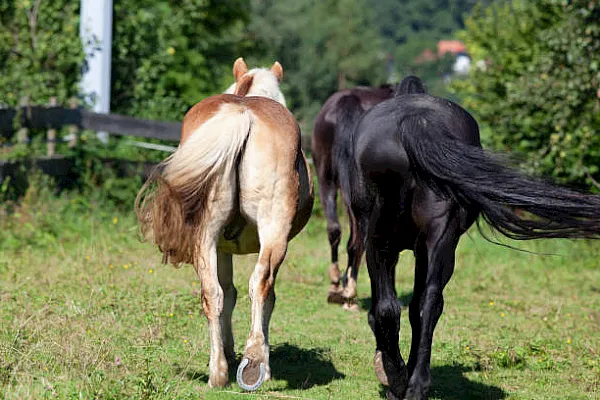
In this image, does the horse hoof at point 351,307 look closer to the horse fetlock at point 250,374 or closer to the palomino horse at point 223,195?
the palomino horse at point 223,195

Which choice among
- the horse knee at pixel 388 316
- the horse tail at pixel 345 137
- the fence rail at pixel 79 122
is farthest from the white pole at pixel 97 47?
the horse knee at pixel 388 316

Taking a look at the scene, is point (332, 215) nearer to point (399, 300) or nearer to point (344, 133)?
point (344, 133)

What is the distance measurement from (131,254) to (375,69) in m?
62.1

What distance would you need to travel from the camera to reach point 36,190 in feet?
37.1

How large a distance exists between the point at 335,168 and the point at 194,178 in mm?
4311

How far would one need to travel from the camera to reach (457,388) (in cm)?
591

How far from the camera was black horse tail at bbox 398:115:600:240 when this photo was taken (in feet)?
15.4

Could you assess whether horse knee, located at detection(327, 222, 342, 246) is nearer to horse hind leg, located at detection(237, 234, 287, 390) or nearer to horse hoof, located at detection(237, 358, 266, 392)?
horse hind leg, located at detection(237, 234, 287, 390)

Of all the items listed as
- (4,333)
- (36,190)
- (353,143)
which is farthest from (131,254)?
(353,143)

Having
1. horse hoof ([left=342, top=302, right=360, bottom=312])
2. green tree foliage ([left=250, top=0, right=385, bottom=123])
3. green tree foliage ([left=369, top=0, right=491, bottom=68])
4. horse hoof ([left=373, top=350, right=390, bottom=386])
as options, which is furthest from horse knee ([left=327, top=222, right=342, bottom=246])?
green tree foliage ([left=369, top=0, right=491, bottom=68])

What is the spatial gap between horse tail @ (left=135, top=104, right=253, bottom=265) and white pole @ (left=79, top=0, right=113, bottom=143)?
1003cm

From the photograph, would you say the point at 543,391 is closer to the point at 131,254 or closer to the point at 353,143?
the point at 353,143

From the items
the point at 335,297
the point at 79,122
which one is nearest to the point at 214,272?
the point at 335,297

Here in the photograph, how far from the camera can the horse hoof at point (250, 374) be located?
190 inches
